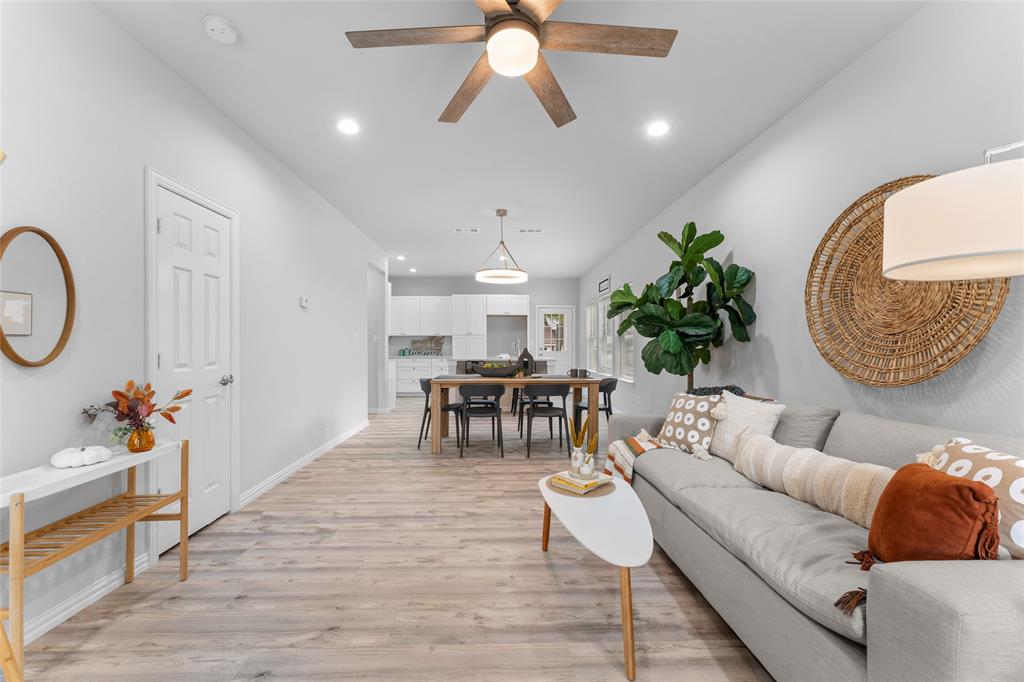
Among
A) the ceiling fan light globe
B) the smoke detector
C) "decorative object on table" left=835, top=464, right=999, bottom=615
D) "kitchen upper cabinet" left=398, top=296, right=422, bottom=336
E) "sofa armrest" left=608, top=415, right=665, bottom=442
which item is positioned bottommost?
"sofa armrest" left=608, top=415, right=665, bottom=442

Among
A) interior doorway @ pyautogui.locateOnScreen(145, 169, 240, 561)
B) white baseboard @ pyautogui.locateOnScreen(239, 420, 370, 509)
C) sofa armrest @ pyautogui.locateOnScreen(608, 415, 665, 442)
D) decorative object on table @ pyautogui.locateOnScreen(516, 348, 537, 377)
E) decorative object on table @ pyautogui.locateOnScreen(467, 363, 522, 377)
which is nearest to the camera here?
interior doorway @ pyautogui.locateOnScreen(145, 169, 240, 561)

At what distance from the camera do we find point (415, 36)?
1773mm

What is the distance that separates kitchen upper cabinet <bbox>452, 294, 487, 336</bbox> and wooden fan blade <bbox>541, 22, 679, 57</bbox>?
773cm

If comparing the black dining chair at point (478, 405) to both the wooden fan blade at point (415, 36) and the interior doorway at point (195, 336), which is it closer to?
the interior doorway at point (195, 336)

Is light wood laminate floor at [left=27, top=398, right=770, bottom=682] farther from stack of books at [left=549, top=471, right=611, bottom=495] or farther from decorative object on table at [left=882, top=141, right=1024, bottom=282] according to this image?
decorative object on table at [left=882, top=141, right=1024, bottom=282]

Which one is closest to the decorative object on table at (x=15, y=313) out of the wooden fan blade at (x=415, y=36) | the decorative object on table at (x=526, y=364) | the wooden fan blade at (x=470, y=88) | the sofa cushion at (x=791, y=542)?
the wooden fan blade at (x=415, y=36)

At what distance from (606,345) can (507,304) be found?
106 inches

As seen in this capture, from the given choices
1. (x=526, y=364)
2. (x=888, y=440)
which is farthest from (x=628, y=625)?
(x=526, y=364)

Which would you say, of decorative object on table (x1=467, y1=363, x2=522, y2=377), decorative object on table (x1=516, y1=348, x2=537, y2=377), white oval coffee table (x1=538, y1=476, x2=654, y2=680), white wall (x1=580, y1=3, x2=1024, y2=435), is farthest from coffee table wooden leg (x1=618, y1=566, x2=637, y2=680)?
decorative object on table (x1=516, y1=348, x2=537, y2=377)

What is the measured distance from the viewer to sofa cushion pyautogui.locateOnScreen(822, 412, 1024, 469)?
157 centimetres

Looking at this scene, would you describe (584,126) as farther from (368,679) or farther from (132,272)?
(368,679)

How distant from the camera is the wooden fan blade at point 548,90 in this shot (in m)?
1.95

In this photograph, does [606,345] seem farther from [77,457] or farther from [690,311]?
[77,457]

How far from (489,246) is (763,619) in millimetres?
5891
